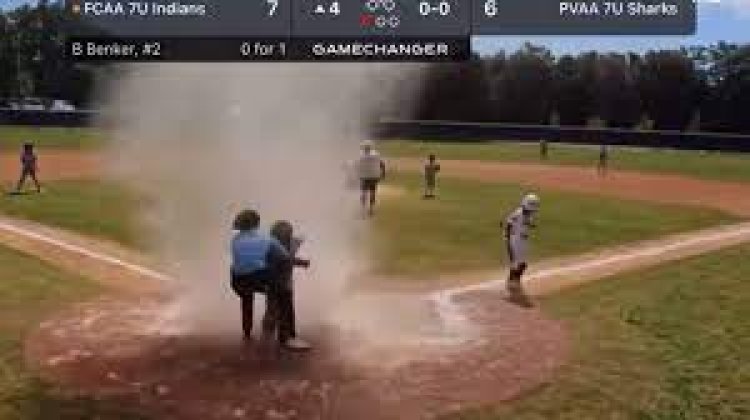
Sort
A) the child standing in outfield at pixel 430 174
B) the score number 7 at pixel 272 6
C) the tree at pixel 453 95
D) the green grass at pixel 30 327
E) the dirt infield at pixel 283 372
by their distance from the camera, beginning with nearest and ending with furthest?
the green grass at pixel 30 327, the dirt infield at pixel 283 372, the score number 7 at pixel 272 6, the child standing in outfield at pixel 430 174, the tree at pixel 453 95

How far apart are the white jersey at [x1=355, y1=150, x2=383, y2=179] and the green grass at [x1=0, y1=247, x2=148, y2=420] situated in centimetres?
910

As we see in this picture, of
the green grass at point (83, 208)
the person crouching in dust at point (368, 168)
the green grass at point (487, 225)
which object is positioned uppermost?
the person crouching in dust at point (368, 168)

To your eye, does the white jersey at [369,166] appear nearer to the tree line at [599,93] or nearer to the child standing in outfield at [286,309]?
the child standing in outfield at [286,309]

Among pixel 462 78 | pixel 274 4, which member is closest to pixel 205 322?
pixel 274 4

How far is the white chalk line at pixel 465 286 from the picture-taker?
612 inches

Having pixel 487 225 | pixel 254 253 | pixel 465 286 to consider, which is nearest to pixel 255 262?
pixel 254 253

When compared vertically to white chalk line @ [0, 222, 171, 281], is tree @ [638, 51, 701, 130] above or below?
above

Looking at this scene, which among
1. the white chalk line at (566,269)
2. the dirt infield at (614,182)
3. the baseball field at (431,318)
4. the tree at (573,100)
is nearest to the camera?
the baseball field at (431,318)

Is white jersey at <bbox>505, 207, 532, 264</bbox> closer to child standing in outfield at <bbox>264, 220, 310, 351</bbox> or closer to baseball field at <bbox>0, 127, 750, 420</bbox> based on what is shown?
baseball field at <bbox>0, 127, 750, 420</bbox>

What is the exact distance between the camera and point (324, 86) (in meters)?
16.1

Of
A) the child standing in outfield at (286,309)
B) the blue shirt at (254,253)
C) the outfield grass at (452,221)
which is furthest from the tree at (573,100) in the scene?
the blue shirt at (254,253)

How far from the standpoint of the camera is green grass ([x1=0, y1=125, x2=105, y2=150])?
53.2 meters

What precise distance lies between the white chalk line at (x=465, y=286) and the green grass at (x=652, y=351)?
4.40ft
